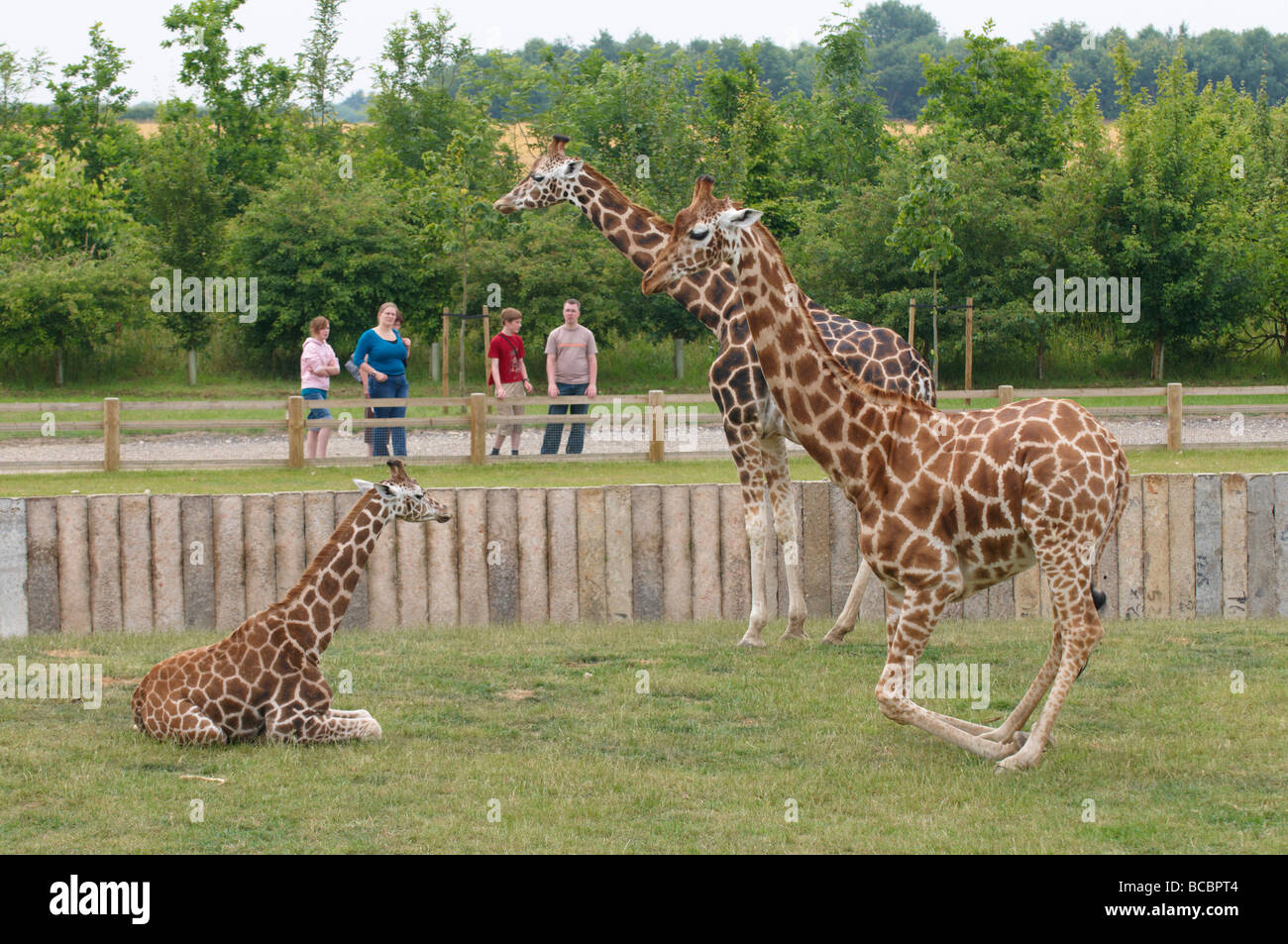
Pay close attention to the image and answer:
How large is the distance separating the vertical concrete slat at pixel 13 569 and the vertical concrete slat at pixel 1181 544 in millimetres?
9059

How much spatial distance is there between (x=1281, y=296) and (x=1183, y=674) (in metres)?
26.1

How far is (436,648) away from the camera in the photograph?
9.88m

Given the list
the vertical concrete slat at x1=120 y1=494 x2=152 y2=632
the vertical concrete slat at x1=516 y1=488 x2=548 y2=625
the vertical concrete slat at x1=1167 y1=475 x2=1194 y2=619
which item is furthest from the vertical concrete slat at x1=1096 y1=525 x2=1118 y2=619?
the vertical concrete slat at x1=120 y1=494 x2=152 y2=632

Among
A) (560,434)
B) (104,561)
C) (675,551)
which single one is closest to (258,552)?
(104,561)

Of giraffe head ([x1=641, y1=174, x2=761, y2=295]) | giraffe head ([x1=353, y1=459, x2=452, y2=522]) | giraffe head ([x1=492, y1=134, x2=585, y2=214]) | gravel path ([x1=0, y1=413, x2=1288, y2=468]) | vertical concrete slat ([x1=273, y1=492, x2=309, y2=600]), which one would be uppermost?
giraffe head ([x1=492, y1=134, x2=585, y2=214])

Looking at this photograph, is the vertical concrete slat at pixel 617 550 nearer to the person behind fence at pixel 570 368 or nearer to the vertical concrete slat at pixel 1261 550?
the vertical concrete slat at pixel 1261 550

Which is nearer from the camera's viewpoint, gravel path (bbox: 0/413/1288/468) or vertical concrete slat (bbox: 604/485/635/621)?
vertical concrete slat (bbox: 604/485/635/621)

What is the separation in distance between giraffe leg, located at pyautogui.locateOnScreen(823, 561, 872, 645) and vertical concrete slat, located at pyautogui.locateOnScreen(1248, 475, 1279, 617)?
335 cm

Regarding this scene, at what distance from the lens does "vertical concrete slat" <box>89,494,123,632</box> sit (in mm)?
10609

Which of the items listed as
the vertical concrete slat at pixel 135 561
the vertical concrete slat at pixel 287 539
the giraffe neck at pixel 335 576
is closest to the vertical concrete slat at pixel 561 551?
the vertical concrete slat at pixel 287 539

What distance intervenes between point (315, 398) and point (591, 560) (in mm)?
8962

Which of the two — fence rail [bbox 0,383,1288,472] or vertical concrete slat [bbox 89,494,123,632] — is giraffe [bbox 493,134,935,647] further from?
fence rail [bbox 0,383,1288,472]

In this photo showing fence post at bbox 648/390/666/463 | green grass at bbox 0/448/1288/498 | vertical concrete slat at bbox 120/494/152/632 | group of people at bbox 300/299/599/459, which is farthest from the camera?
fence post at bbox 648/390/666/463

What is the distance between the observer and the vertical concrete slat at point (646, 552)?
436 inches
